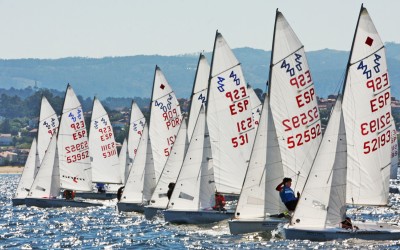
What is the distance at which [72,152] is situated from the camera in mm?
68188

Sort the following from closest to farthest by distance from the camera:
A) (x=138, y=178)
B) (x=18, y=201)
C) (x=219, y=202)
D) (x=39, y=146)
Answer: (x=219, y=202) → (x=138, y=178) → (x=18, y=201) → (x=39, y=146)

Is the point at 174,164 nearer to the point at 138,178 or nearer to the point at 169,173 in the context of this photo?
the point at 169,173

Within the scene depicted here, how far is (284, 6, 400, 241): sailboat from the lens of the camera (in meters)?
37.4

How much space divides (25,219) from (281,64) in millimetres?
17661

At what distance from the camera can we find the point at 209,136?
152ft

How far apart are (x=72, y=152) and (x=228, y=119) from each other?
21.1 meters

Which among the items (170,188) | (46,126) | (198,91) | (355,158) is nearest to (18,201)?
(46,126)

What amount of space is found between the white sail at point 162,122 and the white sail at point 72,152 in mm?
7692

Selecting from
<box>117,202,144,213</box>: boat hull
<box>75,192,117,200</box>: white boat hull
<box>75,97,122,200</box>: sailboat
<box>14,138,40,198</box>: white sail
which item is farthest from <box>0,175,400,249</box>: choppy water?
<box>75,97,122,200</box>: sailboat

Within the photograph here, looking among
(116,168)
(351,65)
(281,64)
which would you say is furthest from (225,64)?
(116,168)

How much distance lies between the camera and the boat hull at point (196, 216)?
44.8 meters

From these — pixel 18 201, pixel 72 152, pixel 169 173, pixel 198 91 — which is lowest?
pixel 18 201

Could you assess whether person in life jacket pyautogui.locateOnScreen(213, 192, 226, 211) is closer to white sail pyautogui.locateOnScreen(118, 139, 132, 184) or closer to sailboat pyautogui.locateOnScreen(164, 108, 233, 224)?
sailboat pyautogui.locateOnScreen(164, 108, 233, 224)

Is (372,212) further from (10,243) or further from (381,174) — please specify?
(10,243)
